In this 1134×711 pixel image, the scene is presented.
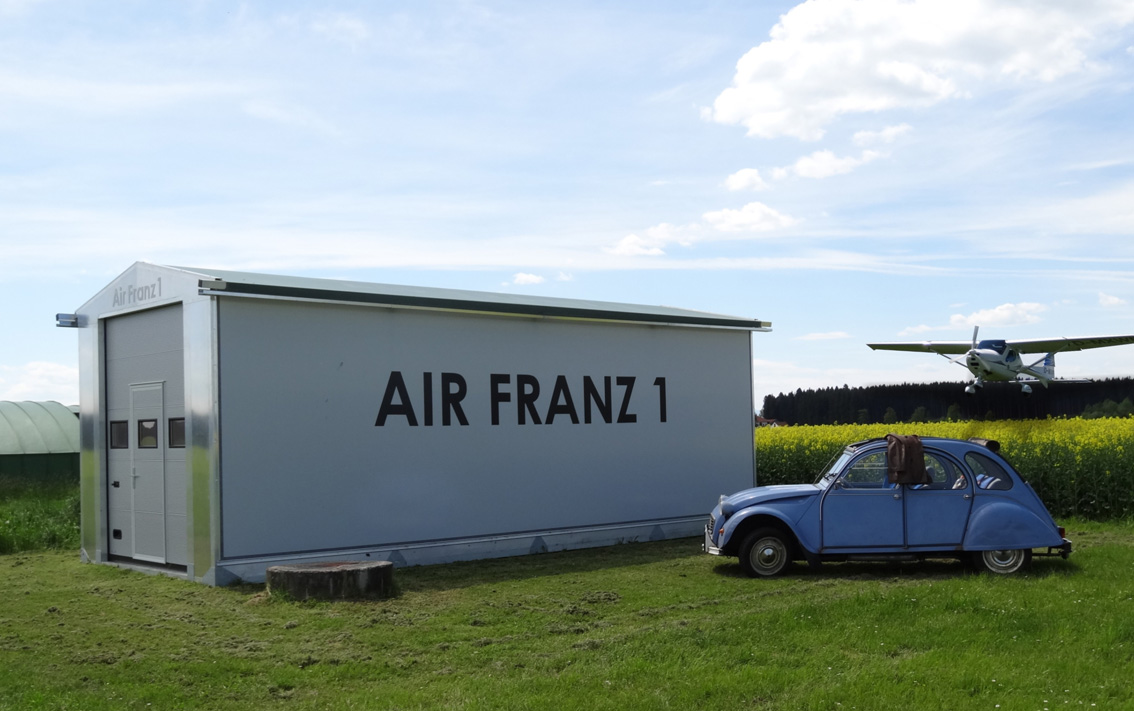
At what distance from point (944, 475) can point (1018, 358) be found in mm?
30053

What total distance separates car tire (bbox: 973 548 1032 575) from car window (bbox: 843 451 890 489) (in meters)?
1.32

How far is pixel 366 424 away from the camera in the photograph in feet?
44.1

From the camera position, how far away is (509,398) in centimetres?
1492

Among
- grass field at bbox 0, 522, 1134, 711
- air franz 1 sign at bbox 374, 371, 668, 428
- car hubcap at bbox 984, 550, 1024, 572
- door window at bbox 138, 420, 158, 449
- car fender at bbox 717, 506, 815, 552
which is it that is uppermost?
air franz 1 sign at bbox 374, 371, 668, 428

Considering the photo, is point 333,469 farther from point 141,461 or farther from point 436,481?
point 141,461

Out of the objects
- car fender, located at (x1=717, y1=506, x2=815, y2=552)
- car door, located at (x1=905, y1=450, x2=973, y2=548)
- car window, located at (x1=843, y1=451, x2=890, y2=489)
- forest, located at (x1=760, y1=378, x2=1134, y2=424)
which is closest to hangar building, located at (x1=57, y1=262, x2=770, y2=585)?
car fender, located at (x1=717, y1=506, x2=815, y2=552)

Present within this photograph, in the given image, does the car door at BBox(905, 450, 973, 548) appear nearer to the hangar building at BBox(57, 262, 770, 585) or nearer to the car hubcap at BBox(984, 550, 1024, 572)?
the car hubcap at BBox(984, 550, 1024, 572)

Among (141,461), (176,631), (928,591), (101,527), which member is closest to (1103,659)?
(928,591)

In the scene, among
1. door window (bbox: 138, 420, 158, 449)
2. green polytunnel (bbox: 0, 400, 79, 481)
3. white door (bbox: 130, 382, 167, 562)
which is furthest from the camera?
green polytunnel (bbox: 0, 400, 79, 481)

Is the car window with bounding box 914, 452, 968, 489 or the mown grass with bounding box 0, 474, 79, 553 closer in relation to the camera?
the car window with bounding box 914, 452, 968, 489

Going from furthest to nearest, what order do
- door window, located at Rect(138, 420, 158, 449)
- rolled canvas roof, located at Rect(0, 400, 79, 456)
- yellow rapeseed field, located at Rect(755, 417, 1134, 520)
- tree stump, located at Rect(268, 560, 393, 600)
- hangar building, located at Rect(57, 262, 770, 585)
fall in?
rolled canvas roof, located at Rect(0, 400, 79, 456)
yellow rapeseed field, located at Rect(755, 417, 1134, 520)
door window, located at Rect(138, 420, 158, 449)
hangar building, located at Rect(57, 262, 770, 585)
tree stump, located at Rect(268, 560, 393, 600)

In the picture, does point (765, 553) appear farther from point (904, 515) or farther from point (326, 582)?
point (326, 582)

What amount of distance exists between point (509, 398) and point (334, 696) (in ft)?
26.1

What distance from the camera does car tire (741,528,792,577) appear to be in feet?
39.3
